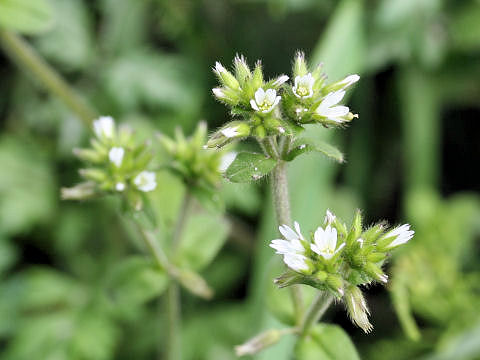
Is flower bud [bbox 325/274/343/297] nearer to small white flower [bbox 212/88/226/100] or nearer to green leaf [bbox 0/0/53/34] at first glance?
small white flower [bbox 212/88/226/100]

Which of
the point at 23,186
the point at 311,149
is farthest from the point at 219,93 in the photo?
the point at 23,186

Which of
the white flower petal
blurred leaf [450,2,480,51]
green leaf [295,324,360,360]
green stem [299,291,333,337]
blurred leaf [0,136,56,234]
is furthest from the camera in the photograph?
blurred leaf [450,2,480,51]


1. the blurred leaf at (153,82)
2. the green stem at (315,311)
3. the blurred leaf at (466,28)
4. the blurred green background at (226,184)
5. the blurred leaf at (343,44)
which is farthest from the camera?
the blurred leaf at (466,28)

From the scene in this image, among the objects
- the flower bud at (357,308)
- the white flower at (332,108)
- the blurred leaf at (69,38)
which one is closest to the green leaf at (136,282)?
the flower bud at (357,308)

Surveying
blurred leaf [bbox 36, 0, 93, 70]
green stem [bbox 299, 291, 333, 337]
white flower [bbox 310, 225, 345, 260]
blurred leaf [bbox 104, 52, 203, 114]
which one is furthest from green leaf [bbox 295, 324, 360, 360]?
blurred leaf [bbox 36, 0, 93, 70]

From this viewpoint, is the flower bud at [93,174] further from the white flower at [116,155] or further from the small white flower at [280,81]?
the small white flower at [280,81]

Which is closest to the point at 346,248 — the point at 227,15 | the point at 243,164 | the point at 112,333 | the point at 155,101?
the point at 243,164
